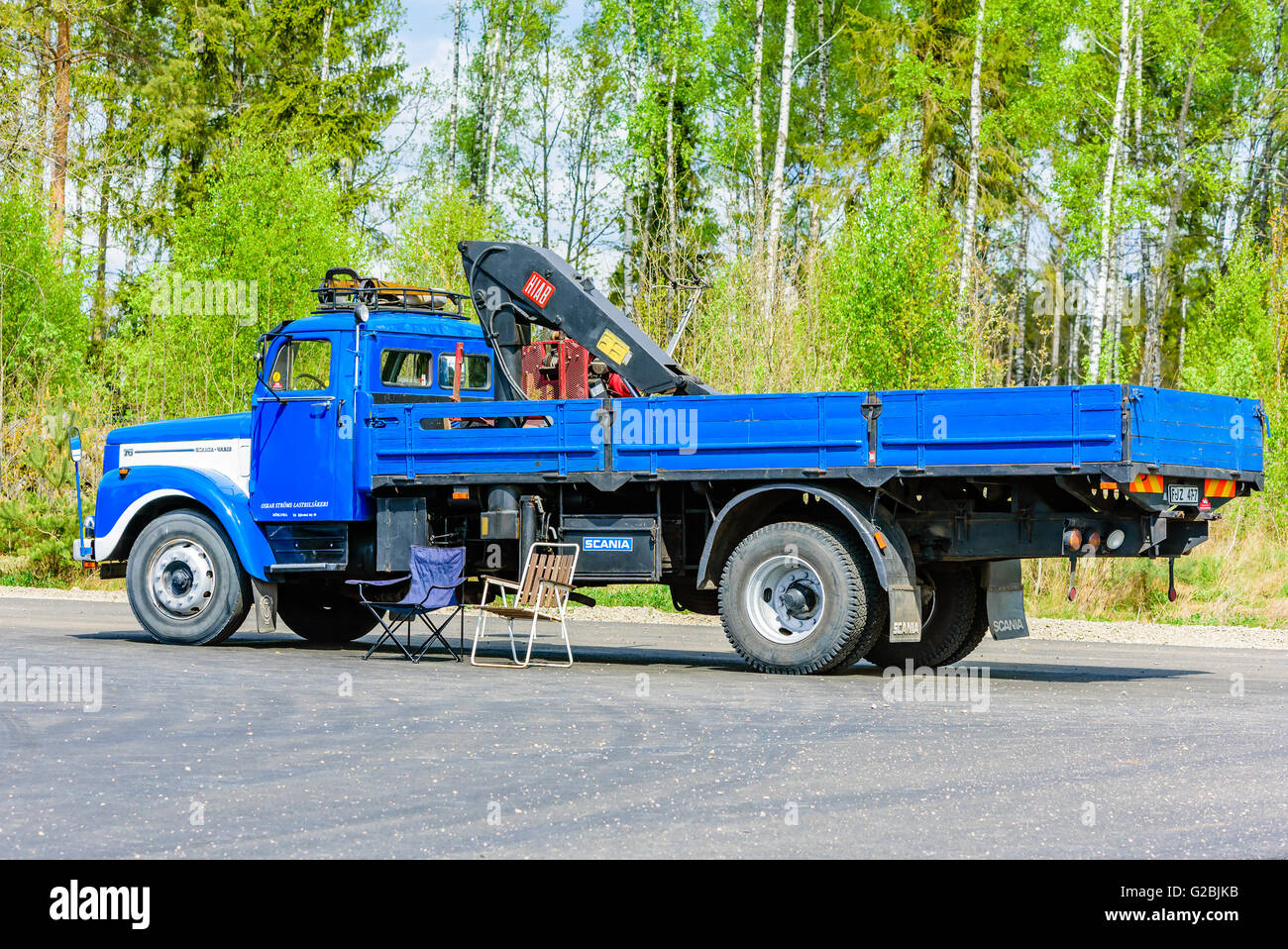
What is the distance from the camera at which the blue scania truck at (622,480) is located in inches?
460

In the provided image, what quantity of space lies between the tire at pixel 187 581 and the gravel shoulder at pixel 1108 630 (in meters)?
5.20

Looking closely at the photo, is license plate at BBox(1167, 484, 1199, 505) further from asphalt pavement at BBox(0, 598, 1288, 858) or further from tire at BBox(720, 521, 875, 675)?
tire at BBox(720, 521, 875, 675)

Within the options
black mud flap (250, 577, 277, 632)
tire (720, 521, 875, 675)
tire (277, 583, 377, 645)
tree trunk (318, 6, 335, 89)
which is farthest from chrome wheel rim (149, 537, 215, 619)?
tree trunk (318, 6, 335, 89)

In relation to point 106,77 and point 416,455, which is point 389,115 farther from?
point 416,455

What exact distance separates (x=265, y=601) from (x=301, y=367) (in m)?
2.17

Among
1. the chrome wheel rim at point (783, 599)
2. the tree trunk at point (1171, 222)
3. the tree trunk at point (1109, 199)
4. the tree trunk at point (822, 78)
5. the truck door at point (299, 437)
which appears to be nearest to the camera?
the chrome wheel rim at point (783, 599)

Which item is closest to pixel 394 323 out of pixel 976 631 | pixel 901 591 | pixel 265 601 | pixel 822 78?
pixel 265 601

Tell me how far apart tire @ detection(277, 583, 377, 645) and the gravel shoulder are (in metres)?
3.33

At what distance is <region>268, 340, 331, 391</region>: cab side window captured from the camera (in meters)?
14.7

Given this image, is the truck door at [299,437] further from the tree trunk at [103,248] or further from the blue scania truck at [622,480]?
the tree trunk at [103,248]

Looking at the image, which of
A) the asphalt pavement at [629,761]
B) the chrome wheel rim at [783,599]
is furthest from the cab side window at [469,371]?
the chrome wheel rim at [783,599]

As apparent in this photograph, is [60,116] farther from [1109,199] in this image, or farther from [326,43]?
[1109,199]

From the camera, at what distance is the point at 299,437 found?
14523 millimetres
